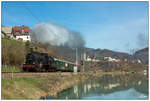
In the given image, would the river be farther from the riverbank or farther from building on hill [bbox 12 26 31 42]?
building on hill [bbox 12 26 31 42]

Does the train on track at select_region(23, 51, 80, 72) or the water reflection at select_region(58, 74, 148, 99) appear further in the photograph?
the train on track at select_region(23, 51, 80, 72)

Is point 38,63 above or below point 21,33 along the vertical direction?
below

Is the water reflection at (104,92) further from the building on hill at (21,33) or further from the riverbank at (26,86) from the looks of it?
the building on hill at (21,33)

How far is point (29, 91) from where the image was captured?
18.5 m

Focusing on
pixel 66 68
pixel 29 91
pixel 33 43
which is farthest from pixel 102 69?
pixel 29 91

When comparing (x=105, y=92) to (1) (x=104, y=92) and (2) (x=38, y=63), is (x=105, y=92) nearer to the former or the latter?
(1) (x=104, y=92)

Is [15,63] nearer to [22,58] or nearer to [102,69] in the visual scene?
[22,58]

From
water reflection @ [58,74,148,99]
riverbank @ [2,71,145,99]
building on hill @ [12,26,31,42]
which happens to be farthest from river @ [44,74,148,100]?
building on hill @ [12,26,31,42]

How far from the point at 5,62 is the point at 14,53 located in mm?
3767

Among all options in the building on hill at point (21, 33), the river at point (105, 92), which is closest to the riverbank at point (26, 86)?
the river at point (105, 92)

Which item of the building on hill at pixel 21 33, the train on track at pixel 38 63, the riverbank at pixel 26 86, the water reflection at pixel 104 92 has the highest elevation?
the building on hill at pixel 21 33

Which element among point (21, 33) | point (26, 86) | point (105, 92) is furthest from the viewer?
point (21, 33)

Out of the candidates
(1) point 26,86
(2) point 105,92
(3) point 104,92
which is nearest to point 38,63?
(3) point 104,92

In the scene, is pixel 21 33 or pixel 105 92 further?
pixel 21 33
